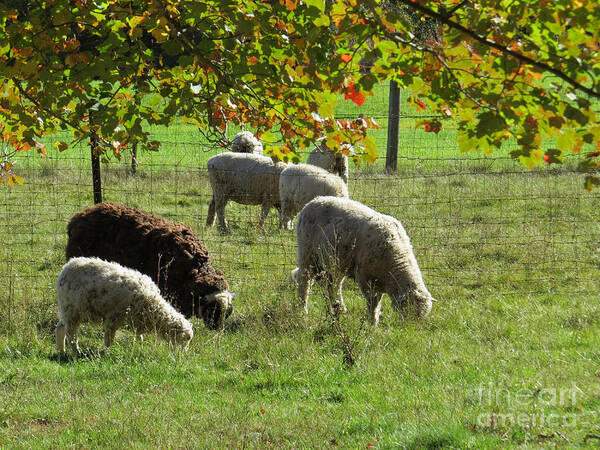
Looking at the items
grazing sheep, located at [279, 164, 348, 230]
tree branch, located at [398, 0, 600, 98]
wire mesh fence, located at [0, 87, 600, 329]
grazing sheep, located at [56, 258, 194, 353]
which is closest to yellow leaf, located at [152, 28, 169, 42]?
tree branch, located at [398, 0, 600, 98]

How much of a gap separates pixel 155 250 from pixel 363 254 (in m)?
2.15

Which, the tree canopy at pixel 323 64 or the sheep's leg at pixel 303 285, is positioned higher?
the tree canopy at pixel 323 64

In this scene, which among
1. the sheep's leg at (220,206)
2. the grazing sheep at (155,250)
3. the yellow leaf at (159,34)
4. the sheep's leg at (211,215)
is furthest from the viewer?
the sheep's leg at (211,215)

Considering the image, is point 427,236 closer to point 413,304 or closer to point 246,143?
point 413,304

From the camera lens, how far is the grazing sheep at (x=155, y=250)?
282 inches

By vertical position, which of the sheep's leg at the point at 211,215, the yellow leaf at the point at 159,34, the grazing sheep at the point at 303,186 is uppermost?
the yellow leaf at the point at 159,34

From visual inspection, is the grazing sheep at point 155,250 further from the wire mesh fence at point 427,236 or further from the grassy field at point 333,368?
the wire mesh fence at point 427,236

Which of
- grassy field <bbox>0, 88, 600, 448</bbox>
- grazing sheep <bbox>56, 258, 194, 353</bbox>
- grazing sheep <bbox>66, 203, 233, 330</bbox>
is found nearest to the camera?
grassy field <bbox>0, 88, 600, 448</bbox>

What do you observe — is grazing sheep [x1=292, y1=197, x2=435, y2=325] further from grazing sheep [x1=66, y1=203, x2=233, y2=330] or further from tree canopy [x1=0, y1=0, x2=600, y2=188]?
tree canopy [x1=0, y1=0, x2=600, y2=188]

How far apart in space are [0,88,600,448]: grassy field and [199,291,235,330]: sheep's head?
142mm

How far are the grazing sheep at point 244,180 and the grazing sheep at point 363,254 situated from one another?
497 cm

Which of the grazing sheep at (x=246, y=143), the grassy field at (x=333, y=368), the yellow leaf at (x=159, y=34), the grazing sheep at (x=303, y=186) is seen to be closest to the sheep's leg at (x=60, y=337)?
the grassy field at (x=333, y=368)

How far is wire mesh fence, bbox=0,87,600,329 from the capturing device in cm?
838

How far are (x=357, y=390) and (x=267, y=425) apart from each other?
2.84ft
